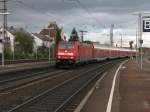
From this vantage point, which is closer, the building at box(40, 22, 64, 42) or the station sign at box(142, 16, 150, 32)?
the station sign at box(142, 16, 150, 32)

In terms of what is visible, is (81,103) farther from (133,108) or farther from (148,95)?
(148,95)

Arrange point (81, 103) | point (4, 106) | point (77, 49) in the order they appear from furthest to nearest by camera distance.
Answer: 1. point (77, 49)
2. point (81, 103)
3. point (4, 106)

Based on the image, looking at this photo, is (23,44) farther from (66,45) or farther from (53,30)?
(53,30)

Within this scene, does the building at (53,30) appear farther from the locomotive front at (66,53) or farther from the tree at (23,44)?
the locomotive front at (66,53)

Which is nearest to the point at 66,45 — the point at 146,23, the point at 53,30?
the point at 146,23

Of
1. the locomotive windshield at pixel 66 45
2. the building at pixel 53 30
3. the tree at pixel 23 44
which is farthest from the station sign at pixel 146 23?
the building at pixel 53 30

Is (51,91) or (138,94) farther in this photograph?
(51,91)

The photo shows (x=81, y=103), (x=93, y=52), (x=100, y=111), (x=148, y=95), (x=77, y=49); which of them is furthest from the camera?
(x=93, y=52)

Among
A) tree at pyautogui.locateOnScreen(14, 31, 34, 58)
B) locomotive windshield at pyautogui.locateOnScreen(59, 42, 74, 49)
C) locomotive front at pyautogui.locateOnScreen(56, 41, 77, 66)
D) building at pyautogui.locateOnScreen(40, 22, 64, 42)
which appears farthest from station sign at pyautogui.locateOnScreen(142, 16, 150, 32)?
building at pyautogui.locateOnScreen(40, 22, 64, 42)

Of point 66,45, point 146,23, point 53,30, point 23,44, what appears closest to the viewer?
point 146,23

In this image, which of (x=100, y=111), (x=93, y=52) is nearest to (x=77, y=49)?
(x=93, y=52)

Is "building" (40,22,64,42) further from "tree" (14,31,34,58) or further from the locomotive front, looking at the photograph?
the locomotive front

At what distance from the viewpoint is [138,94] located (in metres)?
21.0

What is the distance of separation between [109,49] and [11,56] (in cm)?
2798
